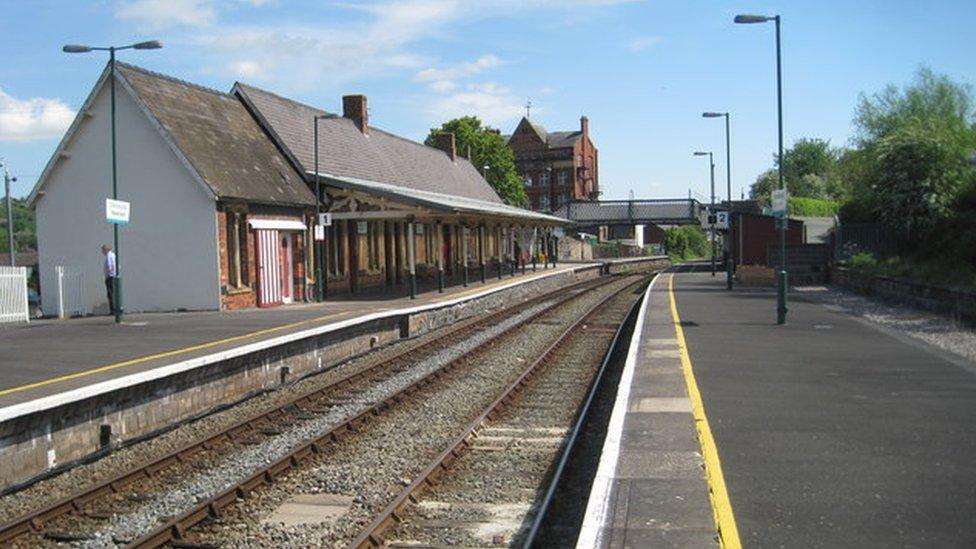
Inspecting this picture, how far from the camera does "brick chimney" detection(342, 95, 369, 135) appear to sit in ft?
127

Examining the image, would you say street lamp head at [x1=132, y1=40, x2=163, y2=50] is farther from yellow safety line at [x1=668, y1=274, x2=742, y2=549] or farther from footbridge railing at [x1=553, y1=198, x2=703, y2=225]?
footbridge railing at [x1=553, y1=198, x2=703, y2=225]

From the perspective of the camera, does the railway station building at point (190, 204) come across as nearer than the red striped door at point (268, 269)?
Yes

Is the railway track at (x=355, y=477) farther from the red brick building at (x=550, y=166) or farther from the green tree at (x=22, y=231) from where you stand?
the red brick building at (x=550, y=166)

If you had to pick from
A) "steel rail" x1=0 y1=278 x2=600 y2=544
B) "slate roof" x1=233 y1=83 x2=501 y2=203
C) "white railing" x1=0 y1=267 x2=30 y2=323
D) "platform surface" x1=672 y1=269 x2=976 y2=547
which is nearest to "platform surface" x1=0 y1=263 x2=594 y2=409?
"white railing" x1=0 y1=267 x2=30 y2=323

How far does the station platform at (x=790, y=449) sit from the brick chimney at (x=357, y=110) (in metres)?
24.9

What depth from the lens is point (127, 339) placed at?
16500 millimetres

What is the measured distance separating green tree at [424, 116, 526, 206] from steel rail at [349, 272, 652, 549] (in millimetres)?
56463

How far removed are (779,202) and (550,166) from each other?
80.5 meters

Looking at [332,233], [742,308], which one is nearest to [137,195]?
[332,233]

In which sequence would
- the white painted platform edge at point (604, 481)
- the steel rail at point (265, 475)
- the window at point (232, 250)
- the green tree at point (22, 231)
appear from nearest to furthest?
the white painted platform edge at point (604, 481), the steel rail at point (265, 475), the window at point (232, 250), the green tree at point (22, 231)

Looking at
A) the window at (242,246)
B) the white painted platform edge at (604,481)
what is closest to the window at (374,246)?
the window at (242,246)

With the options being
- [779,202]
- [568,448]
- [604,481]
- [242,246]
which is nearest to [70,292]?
[242,246]

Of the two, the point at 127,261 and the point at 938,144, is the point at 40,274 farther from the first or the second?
the point at 938,144

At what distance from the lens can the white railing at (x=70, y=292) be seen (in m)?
23.2
